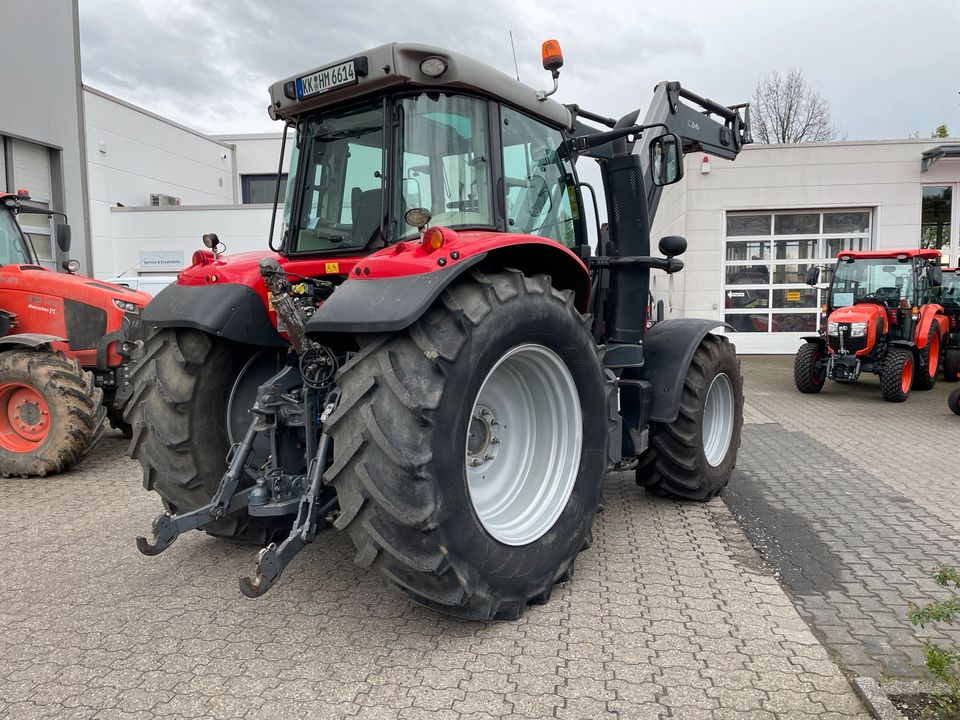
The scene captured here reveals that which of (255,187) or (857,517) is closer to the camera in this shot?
(857,517)

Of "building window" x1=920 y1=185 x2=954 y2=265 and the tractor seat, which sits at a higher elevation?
"building window" x1=920 y1=185 x2=954 y2=265

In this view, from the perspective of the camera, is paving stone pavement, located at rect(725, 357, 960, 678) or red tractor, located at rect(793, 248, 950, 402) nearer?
paving stone pavement, located at rect(725, 357, 960, 678)

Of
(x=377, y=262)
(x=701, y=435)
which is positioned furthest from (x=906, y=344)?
(x=377, y=262)

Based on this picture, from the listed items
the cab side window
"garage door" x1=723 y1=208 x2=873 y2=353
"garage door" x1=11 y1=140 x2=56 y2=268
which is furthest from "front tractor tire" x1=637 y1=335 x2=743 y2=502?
"garage door" x1=11 y1=140 x2=56 y2=268

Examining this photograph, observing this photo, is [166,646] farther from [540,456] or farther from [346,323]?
[540,456]

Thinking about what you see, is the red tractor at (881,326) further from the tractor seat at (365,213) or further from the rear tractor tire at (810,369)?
the tractor seat at (365,213)

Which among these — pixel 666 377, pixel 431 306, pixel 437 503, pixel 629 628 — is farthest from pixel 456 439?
pixel 666 377

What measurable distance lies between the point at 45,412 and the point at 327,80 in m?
4.36

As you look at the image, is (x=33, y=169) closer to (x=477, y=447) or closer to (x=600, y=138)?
(x=600, y=138)

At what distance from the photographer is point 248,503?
319cm

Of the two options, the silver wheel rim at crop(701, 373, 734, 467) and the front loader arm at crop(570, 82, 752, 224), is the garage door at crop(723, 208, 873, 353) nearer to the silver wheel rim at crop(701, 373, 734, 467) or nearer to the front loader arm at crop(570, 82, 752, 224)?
the front loader arm at crop(570, 82, 752, 224)

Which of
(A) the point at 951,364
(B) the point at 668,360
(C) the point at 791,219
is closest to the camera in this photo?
(B) the point at 668,360

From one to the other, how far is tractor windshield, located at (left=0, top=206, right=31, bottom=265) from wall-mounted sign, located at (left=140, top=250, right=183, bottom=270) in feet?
39.3

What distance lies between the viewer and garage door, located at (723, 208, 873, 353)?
53.7 feet
